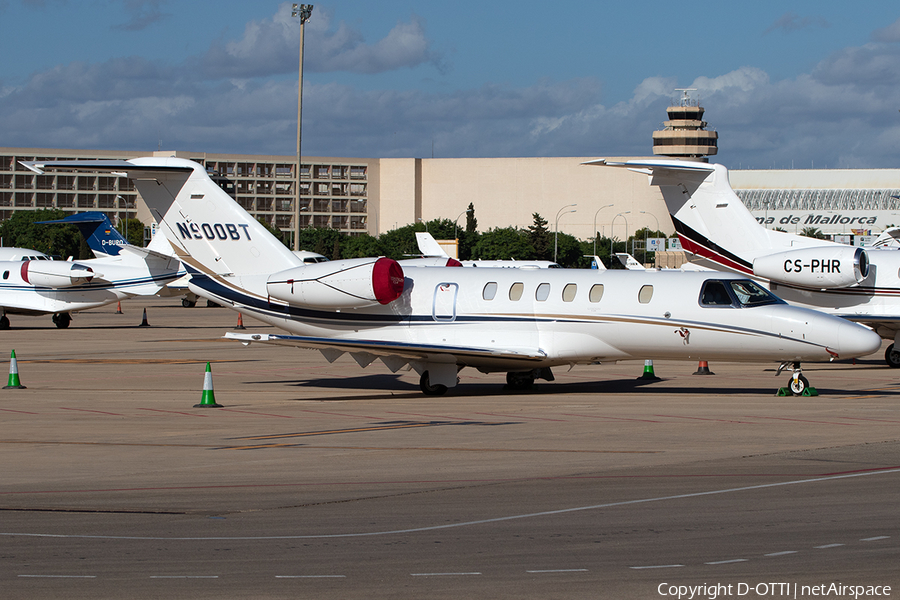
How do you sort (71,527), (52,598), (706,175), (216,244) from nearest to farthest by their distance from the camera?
(52,598) → (71,527) → (216,244) → (706,175)

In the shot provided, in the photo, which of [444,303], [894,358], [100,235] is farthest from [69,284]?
[894,358]

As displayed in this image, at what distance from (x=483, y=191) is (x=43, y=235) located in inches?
2742

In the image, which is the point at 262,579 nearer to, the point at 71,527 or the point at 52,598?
the point at 52,598

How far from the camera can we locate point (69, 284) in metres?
43.2

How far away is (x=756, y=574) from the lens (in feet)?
24.8

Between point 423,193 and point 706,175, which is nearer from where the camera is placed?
point 706,175

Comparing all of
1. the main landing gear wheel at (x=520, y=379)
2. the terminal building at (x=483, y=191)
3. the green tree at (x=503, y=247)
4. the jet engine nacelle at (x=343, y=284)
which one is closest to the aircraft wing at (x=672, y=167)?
the main landing gear wheel at (x=520, y=379)

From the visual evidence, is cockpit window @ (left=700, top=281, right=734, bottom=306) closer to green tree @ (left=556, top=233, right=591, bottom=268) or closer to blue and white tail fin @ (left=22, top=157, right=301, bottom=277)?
blue and white tail fin @ (left=22, top=157, right=301, bottom=277)

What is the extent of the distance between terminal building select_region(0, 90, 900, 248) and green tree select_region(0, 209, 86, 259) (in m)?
20.0

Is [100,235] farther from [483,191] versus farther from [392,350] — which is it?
[483,191]

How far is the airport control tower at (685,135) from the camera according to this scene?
18275 centimetres

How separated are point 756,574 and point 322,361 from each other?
2308 cm

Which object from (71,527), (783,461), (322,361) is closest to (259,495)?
(71,527)

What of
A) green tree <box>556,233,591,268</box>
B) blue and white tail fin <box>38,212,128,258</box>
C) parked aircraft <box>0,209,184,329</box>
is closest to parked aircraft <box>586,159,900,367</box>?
parked aircraft <box>0,209,184,329</box>
